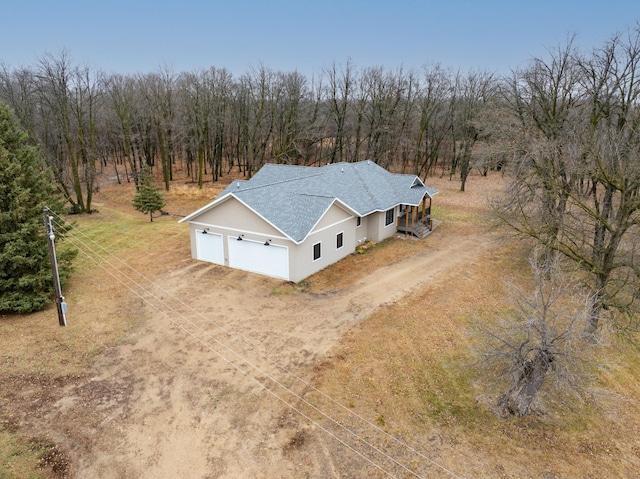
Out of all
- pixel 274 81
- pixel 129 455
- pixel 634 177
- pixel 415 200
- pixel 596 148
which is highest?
pixel 274 81

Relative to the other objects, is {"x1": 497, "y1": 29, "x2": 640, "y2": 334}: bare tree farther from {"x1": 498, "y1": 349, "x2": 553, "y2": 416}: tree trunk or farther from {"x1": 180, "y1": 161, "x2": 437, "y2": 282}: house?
{"x1": 180, "y1": 161, "x2": 437, "y2": 282}: house

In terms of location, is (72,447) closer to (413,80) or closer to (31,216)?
(31,216)

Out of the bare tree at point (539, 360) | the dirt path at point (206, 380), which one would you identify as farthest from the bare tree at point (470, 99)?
the bare tree at point (539, 360)

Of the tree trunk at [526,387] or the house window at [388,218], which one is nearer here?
Result: the tree trunk at [526,387]

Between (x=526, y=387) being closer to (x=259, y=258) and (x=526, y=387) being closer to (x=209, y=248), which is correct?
(x=259, y=258)

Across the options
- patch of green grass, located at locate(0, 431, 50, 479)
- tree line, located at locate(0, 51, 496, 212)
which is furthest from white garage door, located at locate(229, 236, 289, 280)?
tree line, located at locate(0, 51, 496, 212)

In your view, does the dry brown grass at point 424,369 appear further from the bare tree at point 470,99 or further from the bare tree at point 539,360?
the bare tree at point 470,99

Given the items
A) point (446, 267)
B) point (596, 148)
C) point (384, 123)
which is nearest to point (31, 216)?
point (446, 267)
